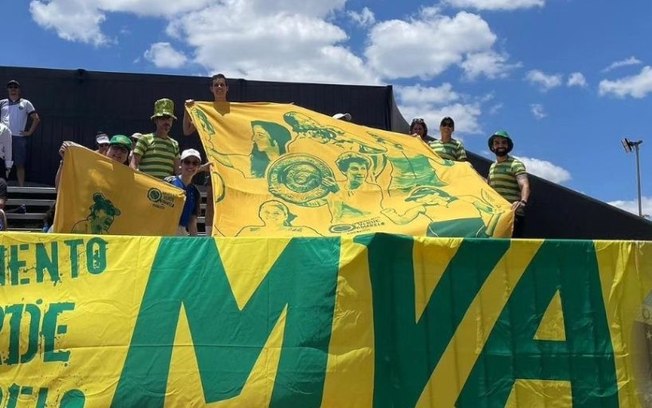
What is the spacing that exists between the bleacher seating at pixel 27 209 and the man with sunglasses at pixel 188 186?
1715 mm

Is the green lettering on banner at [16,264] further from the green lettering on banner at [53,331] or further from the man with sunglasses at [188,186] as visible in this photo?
the man with sunglasses at [188,186]

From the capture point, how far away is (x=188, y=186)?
6332 millimetres

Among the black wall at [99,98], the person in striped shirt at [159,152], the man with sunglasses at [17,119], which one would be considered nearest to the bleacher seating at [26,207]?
the man with sunglasses at [17,119]

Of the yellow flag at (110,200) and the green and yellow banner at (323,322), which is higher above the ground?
the yellow flag at (110,200)

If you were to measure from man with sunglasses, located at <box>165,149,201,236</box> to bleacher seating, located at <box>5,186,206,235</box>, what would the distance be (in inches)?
67.5

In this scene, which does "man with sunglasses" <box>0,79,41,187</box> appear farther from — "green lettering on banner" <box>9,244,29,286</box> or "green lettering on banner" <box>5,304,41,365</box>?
"green lettering on banner" <box>5,304,41,365</box>

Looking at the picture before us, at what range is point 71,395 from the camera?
14.1ft

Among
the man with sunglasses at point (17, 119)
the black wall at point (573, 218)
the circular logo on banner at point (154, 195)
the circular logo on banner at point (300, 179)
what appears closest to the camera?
the circular logo on banner at point (154, 195)

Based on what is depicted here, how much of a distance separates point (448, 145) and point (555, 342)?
3792 millimetres

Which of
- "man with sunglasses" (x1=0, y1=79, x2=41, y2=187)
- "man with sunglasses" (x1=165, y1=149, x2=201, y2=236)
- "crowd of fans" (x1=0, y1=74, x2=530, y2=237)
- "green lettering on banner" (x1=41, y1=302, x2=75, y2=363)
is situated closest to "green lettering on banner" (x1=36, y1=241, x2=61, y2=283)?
"green lettering on banner" (x1=41, y1=302, x2=75, y2=363)

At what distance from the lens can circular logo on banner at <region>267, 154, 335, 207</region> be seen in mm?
6500

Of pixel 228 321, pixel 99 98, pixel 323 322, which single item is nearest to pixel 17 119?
pixel 99 98

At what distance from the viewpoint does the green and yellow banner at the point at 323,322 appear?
4320mm

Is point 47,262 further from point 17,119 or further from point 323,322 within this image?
point 17,119
